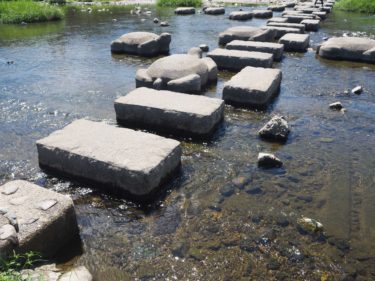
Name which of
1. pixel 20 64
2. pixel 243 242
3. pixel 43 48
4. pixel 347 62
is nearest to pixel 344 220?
pixel 243 242

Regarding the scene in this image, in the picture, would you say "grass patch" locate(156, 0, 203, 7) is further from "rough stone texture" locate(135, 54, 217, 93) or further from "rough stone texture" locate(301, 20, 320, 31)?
"rough stone texture" locate(135, 54, 217, 93)

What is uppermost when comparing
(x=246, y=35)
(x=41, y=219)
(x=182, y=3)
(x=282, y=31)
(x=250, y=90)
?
(x=41, y=219)

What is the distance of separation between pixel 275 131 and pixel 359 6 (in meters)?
18.1

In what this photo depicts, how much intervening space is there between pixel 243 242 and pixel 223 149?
221 centimetres

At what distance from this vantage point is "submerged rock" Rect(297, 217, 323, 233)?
4.59 meters

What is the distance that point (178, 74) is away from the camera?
28.7 feet

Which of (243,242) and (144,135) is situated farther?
(144,135)

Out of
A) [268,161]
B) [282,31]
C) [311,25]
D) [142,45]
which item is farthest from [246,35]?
[268,161]

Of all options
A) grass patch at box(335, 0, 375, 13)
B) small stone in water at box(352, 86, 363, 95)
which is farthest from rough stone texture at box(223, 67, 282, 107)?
grass patch at box(335, 0, 375, 13)

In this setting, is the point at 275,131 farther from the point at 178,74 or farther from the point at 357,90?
the point at 357,90

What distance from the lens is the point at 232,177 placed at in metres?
5.62

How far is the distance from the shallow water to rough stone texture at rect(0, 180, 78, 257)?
0.91 feet

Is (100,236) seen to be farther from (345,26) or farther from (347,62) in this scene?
(345,26)

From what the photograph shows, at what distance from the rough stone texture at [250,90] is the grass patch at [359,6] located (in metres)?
15.4
